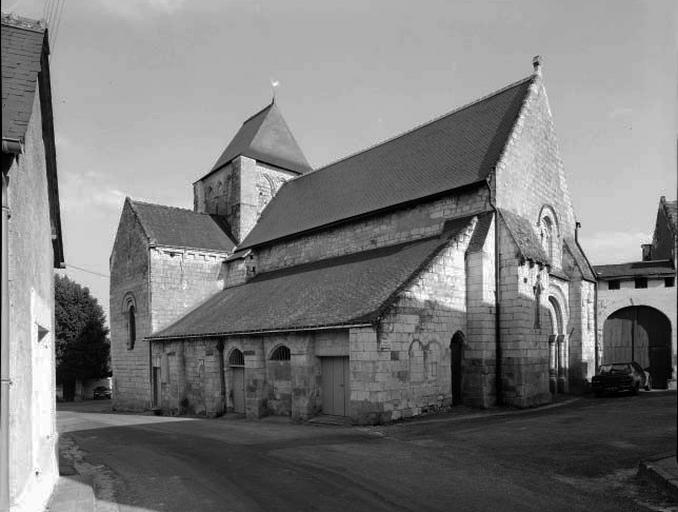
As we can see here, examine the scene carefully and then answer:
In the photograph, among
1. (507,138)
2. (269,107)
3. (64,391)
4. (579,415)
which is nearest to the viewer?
(579,415)

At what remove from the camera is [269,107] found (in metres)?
34.7

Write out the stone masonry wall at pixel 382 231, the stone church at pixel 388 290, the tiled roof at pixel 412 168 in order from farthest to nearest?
1. the tiled roof at pixel 412 168
2. the stone masonry wall at pixel 382 231
3. the stone church at pixel 388 290

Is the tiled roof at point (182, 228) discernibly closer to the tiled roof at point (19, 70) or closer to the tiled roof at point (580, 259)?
the tiled roof at point (580, 259)

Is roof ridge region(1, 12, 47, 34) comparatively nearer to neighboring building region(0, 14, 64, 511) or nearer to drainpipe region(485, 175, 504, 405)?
neighboring building region(0, 14, 64, 511)

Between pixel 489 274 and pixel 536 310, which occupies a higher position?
pixel 489 274

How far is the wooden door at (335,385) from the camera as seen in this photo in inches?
595

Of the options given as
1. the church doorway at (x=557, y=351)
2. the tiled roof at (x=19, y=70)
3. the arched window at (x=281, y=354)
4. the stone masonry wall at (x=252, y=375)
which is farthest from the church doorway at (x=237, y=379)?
the tiled roof at (x=19, y=70)

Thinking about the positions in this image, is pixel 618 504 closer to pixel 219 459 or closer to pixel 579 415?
pixel 219 459

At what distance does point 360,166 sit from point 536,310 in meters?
10.5

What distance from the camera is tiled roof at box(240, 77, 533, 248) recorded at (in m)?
18.3

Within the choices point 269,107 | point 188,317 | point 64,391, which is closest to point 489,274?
point 188,317

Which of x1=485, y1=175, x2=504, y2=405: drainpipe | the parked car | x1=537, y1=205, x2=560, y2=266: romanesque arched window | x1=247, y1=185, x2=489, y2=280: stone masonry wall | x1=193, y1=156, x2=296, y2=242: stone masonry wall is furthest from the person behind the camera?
the parked car

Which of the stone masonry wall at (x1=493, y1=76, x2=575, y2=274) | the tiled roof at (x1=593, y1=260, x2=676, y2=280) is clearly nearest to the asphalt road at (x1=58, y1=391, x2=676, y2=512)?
the stone masonry wall at (x1=493, y1=76, x2=575, y2=274)

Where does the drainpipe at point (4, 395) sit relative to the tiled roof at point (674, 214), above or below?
below
